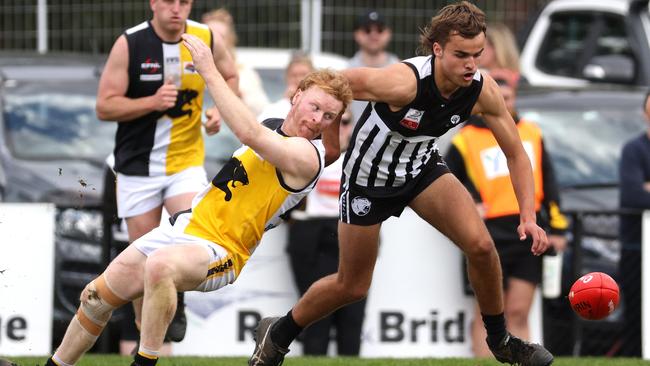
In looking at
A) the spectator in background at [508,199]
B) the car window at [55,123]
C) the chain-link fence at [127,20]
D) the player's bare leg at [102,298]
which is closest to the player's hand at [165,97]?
the player's bare leg at [102,298]

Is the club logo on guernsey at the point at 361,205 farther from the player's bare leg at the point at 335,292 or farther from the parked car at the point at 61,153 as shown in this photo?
the parked car at the point at 61,153

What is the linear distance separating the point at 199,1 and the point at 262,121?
29.3 ft

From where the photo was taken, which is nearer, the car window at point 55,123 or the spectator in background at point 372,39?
the car window at point 55,123

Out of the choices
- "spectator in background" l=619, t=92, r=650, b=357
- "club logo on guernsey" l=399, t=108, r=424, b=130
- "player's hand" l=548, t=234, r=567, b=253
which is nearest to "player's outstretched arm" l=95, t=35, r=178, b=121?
"club logo on guernsey" l=399, t=108, r=424, b=130

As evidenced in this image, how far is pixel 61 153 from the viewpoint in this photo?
1298cm

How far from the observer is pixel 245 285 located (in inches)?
477

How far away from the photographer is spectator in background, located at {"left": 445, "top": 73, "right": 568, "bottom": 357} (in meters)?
11.8

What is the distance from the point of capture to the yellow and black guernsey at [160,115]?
33.1 ft

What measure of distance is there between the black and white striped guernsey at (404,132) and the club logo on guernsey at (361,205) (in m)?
0.07

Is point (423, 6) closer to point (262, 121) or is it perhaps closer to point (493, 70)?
point (493, 70)

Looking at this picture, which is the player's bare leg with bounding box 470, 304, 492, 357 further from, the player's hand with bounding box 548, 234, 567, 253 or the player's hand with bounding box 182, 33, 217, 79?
the player's hand with bounding box 182, 33, 217, 79

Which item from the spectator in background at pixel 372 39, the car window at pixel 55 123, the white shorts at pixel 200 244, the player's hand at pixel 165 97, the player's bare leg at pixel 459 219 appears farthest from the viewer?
the spectator in background at pixel 372 39

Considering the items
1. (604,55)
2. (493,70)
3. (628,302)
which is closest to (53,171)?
(493,70)

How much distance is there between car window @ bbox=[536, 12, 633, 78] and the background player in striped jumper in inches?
260
